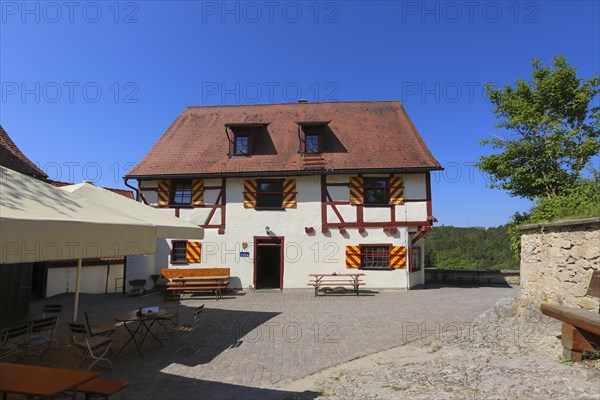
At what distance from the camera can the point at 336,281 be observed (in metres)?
13.7

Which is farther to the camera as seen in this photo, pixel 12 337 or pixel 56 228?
pixel 12 337

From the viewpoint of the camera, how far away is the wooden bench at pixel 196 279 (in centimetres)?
1288

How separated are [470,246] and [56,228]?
52.4m

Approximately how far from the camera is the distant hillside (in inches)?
1629

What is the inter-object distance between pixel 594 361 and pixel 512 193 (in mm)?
10911

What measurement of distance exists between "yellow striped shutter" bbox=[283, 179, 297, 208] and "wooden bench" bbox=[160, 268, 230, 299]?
3.50 meters

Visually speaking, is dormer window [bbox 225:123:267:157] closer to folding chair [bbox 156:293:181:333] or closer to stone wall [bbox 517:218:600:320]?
folding chair [bbox 156:293:181:333]

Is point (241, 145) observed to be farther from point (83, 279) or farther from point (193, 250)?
point (83, 279)

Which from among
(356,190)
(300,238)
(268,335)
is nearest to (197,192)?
(300,238)

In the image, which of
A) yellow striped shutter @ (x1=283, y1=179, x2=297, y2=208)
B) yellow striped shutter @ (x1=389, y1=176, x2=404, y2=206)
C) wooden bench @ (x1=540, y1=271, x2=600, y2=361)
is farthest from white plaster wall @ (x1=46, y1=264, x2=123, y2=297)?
wooden bench @ (x1=540, y1=271, x2=600, y2=361)

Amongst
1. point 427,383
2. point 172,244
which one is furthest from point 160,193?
point 427,383

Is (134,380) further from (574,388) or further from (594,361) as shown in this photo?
(594,361)

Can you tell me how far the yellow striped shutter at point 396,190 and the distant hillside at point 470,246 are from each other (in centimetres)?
2497

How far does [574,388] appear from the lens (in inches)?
157
